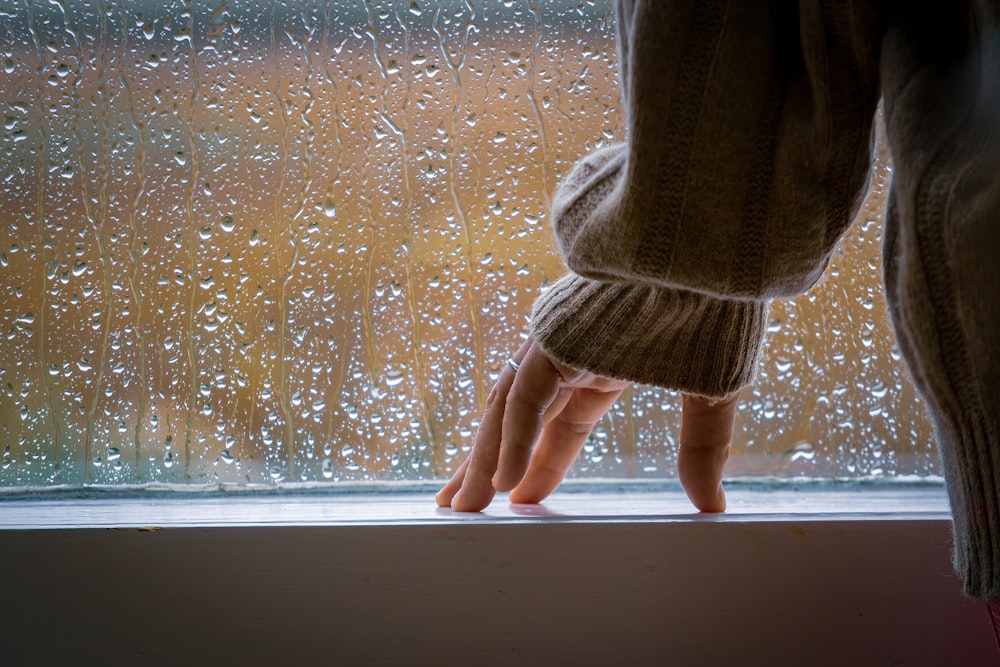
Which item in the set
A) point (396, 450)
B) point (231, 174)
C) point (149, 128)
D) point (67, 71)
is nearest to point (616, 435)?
point (396, 450)

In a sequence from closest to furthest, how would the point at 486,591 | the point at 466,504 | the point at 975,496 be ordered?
1. the point at 975,496
2. the point at 486,591
3. the point at 466,504

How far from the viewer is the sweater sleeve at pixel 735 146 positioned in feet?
1.28

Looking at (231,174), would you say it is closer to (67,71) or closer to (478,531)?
(67,71)

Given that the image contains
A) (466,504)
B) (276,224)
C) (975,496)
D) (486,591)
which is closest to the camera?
(975,496)

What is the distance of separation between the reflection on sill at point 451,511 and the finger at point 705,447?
0.02 metres

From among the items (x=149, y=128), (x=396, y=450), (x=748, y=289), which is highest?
(x=149, y=128)

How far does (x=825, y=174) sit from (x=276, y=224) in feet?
2.01

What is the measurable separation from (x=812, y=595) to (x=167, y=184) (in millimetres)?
784

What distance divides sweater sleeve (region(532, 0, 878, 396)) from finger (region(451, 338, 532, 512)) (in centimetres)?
32

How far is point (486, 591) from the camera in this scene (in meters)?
0.58

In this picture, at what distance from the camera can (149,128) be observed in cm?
81

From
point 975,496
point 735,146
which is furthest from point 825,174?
point 975,496

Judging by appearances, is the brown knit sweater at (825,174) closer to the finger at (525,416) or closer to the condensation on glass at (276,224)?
the finger at (525,416)

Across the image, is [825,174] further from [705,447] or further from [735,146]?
[705,447]
